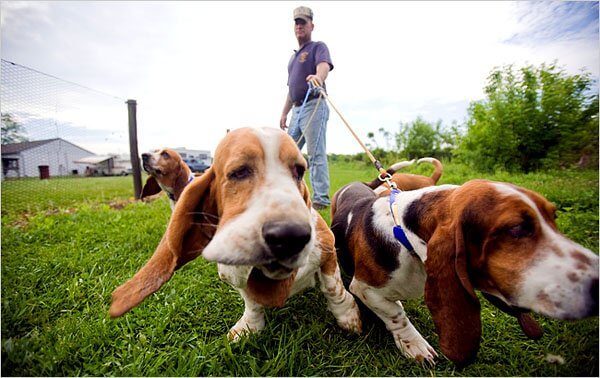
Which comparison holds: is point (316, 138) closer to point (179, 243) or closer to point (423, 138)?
point (179, 243)

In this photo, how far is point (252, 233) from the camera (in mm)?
1126

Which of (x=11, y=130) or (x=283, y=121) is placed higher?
(x=283, y=121)

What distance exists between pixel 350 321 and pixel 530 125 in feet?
31.4

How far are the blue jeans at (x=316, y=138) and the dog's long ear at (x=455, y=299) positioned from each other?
3.38m

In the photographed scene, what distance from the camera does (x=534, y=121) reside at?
8.12 meters

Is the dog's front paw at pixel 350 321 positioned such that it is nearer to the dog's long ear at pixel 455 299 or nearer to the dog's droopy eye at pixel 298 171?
the dog's long ear at pixel 455 299

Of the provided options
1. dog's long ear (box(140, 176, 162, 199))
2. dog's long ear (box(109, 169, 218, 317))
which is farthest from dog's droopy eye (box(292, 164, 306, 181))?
dog's long ear (box(140, 176, 162, 199))

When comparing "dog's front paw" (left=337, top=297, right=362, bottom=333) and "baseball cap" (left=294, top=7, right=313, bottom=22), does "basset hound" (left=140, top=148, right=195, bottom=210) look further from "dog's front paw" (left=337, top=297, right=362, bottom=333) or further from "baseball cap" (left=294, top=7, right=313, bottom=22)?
"dog's front paw" (left=337, top=297, right=362, bottom=333)

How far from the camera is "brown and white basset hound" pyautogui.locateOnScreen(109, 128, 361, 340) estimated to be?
1123 mm

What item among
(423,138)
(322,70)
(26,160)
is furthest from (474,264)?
(423,138)

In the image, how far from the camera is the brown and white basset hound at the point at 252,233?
3.68 feet

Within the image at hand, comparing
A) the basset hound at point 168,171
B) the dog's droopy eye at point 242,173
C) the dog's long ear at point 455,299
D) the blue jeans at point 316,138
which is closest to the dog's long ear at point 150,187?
the basset hound at point 168,171

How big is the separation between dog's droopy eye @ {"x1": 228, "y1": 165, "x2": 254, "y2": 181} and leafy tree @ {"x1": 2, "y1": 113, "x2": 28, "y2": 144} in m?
5.22

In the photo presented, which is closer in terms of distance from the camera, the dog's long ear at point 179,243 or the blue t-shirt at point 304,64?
the dog's long ear at point 179,243
